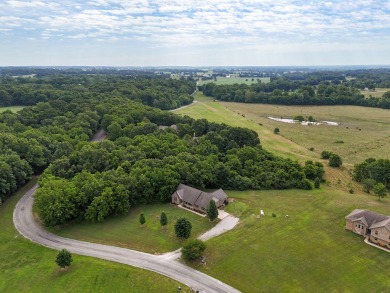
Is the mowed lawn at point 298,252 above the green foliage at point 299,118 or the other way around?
above

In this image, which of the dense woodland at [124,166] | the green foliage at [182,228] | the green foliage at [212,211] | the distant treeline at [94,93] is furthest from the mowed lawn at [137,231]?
the distant treeline at [94,93]

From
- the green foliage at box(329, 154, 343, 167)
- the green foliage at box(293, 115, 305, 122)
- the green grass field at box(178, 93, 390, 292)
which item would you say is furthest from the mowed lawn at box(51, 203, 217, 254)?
the green foliage at box(293, 115, 305, 122)

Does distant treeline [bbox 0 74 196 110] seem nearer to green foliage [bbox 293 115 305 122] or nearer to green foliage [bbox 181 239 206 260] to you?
green foliage [bbox 293 115 305 122]

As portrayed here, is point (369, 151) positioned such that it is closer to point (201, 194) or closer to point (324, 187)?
point (324, 187)

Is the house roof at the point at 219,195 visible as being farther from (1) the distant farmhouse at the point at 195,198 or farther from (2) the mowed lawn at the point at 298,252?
(2) the mowed lawn at the point at 298,252

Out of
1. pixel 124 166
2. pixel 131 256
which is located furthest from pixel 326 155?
pixel 131 256

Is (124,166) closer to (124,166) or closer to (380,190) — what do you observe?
(124,166)

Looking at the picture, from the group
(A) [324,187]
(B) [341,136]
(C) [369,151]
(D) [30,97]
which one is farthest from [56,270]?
(D) [30,97]
